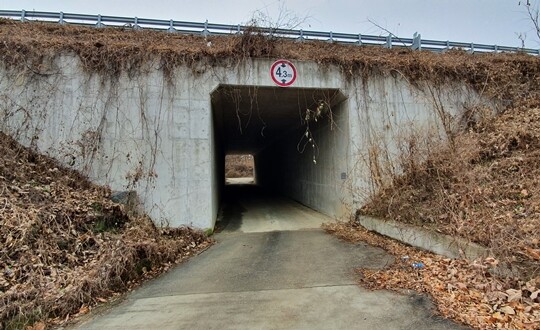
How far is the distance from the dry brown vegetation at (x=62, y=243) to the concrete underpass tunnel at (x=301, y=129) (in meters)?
3.36

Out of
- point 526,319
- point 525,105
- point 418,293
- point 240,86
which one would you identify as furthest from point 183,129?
point 525,105

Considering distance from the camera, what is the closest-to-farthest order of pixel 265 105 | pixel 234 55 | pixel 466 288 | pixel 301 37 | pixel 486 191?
pixel 466 288
pixel 486 191
pixel 234 55
pixel 301 37
pixel 265 105

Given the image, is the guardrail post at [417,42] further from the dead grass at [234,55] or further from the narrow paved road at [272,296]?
A: the narrow paved road at [272,296]

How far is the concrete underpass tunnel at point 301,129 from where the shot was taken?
7.89 meters

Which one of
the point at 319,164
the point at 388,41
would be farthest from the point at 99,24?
the point at 388,41

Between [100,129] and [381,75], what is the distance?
6.35 m

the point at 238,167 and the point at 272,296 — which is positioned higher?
the point at 238,167

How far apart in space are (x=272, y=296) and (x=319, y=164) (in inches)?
247

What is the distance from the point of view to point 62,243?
4.40m

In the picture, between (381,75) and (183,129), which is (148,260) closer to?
(183,129)

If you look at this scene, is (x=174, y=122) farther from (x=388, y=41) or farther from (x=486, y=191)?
(x=388, y=41)

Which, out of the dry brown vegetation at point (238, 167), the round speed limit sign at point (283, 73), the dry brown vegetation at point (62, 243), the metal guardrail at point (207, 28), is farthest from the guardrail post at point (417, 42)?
the dry brown vegetation at point (238, 167)

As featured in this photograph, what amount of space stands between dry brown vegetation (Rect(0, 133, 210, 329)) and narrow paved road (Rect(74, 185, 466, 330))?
1.27 feet

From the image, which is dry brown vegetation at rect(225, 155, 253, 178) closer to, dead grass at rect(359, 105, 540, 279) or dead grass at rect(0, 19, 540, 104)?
dead grass at rect(0, 19, 540, 104)
